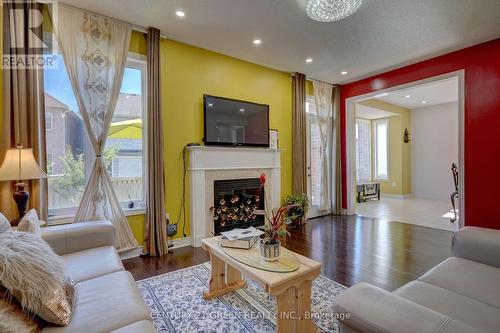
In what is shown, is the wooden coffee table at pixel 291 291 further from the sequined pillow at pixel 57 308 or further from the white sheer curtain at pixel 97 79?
the white sheer curtain at pixel 97 79

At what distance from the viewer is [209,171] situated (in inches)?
139

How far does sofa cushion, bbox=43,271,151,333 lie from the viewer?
1057 millimetres

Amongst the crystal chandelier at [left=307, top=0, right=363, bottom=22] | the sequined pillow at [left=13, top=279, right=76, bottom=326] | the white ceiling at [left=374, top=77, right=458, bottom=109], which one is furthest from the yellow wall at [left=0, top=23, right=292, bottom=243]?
the white ceiling at [left=374, top=77, right=458, bottom=109]

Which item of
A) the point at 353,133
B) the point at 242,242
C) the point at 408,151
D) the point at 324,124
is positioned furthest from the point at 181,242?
the point at 408,151

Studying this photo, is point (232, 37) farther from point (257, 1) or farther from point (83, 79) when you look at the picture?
point (83, 79)

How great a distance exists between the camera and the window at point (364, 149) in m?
8.03

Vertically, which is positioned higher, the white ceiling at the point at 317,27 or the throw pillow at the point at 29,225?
the white ceiling at the point at 317,27

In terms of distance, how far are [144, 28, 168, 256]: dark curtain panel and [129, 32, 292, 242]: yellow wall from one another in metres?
0.15

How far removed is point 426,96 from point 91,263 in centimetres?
768

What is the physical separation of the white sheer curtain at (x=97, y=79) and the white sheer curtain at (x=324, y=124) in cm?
365

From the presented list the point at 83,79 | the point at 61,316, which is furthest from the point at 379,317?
the point at 83,79

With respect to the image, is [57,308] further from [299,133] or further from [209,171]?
[299,133]

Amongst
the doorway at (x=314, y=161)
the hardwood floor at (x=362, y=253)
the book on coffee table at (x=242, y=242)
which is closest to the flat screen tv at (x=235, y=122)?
the doorway at (x=314, y=161)

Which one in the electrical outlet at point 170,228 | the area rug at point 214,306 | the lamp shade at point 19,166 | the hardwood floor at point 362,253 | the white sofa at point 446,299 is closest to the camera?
the white sofa at point 446,299
